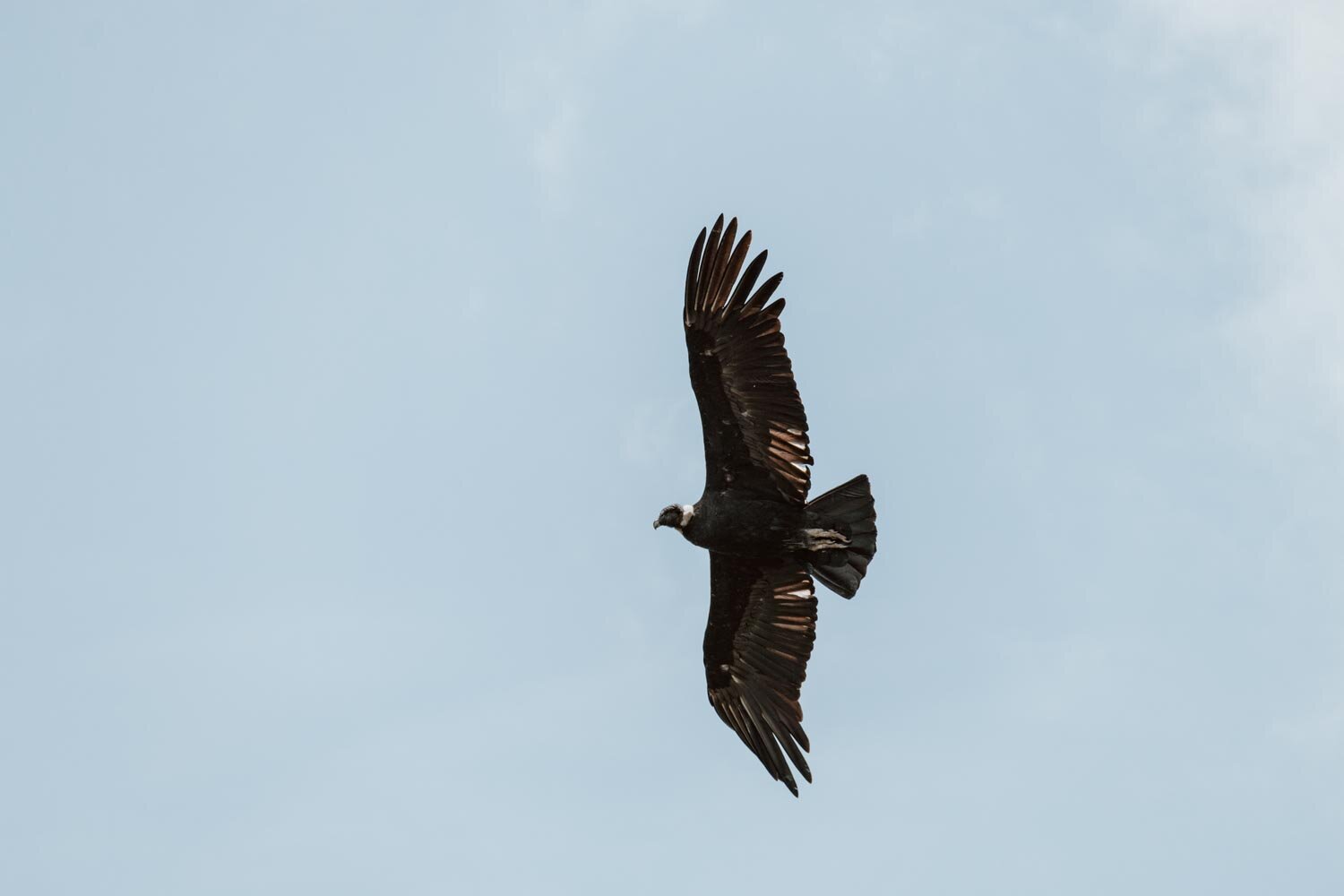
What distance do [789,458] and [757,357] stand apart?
1.13 m

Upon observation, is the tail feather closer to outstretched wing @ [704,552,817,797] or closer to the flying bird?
the flying bird

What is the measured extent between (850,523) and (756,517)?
960 mm

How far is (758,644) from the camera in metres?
17.8

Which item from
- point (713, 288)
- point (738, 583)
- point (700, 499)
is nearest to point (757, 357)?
point (713, 288)

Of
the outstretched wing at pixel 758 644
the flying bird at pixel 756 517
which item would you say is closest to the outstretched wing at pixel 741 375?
the flying bird at pixel 756 517

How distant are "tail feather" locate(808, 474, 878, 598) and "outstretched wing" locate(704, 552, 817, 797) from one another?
694 mm

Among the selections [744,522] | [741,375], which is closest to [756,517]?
[744,522]

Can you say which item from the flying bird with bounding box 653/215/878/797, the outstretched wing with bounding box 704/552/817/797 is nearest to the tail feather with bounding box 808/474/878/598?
the flying bird with bounding box 653/215/878/797

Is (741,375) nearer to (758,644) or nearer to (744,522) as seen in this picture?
(744,522)

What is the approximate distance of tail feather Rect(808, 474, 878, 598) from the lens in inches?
653

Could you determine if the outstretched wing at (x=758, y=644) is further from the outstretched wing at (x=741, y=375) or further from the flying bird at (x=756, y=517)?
the outstretched wing at (x=741, y=375)

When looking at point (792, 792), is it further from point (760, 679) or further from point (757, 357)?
point (757, 357)

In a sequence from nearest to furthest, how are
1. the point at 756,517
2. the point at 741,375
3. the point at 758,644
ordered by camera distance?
1. the point at 741,375
2. the point at 756,517
3. the point at 758,644

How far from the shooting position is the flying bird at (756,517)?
52.1 feet
